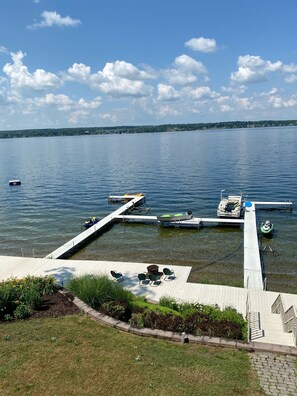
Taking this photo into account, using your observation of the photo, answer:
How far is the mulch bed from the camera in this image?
11805mm

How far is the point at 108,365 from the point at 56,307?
413cm

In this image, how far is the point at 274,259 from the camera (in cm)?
2355

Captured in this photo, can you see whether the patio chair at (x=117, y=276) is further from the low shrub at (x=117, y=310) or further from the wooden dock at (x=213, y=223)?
the wooden dock at (x=213, y=223)

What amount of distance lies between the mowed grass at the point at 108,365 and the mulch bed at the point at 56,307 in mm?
929

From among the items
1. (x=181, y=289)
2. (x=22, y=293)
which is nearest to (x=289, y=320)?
(x=181, y=289)

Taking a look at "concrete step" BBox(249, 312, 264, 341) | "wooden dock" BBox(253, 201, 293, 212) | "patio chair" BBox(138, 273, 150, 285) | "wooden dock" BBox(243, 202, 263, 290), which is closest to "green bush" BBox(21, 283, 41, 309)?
"patio chair" BBox(138, 273, 150, 285)

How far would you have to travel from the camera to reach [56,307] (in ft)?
40.3

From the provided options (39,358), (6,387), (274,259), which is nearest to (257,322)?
(39,358)

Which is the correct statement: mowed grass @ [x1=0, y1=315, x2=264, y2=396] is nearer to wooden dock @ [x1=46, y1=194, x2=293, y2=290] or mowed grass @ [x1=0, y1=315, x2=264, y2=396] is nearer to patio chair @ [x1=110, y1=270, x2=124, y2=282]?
patio chair @ [x1=110, y1=270, x2=124, y2=282]

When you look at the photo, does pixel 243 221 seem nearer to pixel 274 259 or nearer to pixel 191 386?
pixel 274 259

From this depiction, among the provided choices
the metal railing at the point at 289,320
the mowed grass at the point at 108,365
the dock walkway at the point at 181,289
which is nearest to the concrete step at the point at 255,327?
the dock walkway at the point at 181,289

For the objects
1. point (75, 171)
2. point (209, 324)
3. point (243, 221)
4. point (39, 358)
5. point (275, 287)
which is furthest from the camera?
point (75, 171)

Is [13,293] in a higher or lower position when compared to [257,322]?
higher

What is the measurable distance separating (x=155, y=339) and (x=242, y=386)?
3.03 metres
